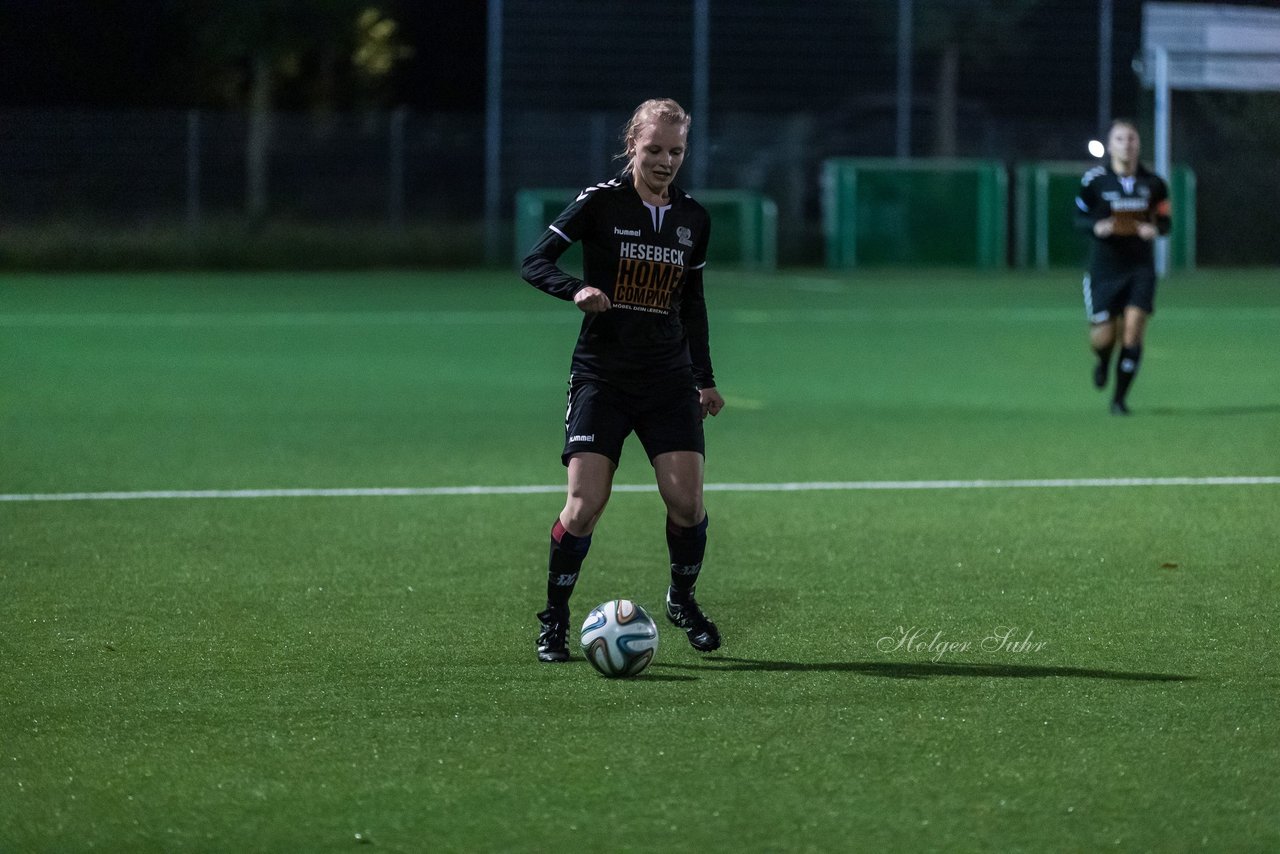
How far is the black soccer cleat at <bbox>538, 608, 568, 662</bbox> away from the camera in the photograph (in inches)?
248

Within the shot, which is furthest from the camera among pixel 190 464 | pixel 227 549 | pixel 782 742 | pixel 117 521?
pixel 190 464

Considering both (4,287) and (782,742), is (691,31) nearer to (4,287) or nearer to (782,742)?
(4,287)

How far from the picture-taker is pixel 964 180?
37.0 m

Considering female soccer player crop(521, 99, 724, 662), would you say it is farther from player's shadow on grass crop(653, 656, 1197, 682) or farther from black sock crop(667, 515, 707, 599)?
player's shadow on grass crop(653, 656, 1197, 682)

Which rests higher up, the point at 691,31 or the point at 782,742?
the point at 691,31

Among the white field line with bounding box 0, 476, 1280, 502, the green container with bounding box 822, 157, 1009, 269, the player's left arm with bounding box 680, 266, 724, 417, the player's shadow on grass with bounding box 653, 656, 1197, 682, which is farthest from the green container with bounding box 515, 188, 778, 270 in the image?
the player's shadow on grass with bounding box 653, 656, 1197, 682

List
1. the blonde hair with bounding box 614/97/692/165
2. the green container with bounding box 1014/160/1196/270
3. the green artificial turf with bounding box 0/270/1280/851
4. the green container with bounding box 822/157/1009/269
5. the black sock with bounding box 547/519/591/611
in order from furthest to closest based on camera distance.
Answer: the green container with bounding box 1014/160/1196/270
the green container with bounding box 822/157/1009/269
the black sock with bounding box 547/519/591/611
the blonde hair with bounding box 614/97/692/165
the green artificial turf with bounding box 0/270/1280/851

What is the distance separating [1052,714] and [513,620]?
207 centimetres

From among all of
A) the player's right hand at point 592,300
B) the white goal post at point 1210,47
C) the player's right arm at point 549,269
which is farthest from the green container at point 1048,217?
the player's right hand at point 592,300

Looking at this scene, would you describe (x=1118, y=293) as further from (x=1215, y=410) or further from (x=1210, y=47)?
(x=1210, y=47)

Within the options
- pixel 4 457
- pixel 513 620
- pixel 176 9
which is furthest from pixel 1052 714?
pixel 176 9

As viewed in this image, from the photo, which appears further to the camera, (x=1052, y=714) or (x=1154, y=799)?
(x=1052, y=714)

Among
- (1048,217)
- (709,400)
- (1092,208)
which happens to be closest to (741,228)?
(1048,217)

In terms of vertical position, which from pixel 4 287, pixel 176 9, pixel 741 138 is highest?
pixel 176 9
